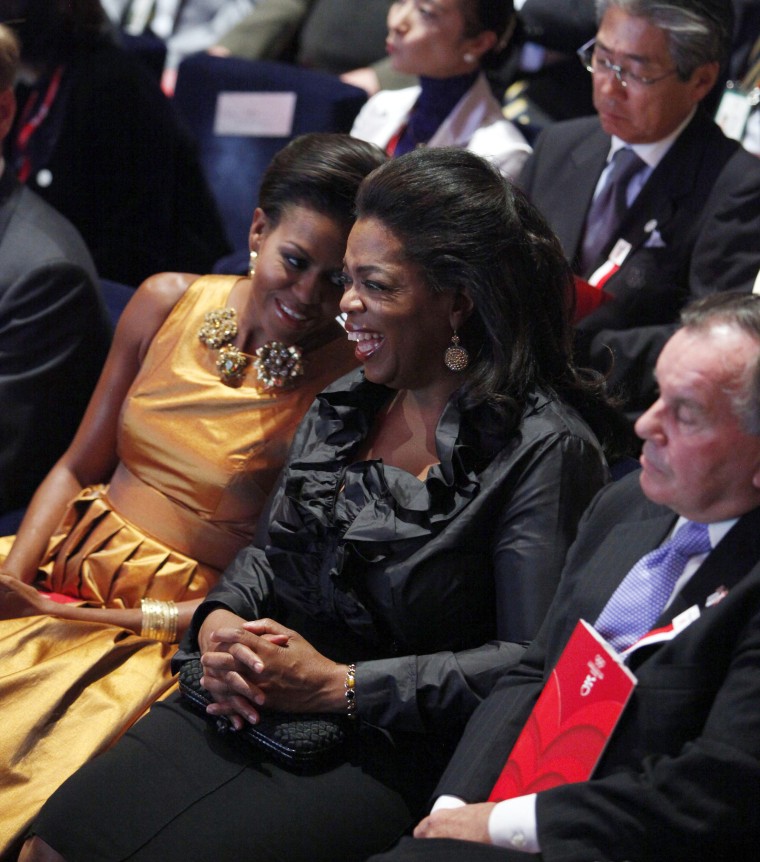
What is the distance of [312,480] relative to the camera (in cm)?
233

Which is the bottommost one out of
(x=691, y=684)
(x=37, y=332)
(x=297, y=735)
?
(x=297, y=735)

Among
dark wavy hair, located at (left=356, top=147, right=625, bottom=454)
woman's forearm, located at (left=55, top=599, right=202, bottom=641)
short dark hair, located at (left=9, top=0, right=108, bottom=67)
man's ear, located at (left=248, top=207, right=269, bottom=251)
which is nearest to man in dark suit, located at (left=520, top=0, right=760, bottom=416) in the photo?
dark wavy hair, located at (left=356, top=147, right=625, bottom=454)

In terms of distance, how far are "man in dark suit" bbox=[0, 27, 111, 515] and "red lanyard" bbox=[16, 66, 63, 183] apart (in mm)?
1057

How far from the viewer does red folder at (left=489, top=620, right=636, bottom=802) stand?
1734 millimetres

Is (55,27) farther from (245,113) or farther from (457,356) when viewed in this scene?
(457,356)

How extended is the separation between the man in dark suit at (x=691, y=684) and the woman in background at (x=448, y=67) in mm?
2133

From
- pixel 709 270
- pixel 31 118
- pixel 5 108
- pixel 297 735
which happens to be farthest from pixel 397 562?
pixel 31 118

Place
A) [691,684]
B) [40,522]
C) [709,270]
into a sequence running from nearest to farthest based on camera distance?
[691,684], [40,522], [709,270]

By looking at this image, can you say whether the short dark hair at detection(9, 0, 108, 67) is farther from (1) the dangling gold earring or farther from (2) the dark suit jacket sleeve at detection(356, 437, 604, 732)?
(2) the dark suit jacket sleeve at detection(356, 437, 604, 732)

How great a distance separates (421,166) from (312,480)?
1.93ft

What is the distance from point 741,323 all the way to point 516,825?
737 millimetres

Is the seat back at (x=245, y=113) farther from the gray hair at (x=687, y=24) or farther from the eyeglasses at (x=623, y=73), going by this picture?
the gray hair at (x=687, y=24)

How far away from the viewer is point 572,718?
1800 mm

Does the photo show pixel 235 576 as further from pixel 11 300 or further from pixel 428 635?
pixel 11 300
